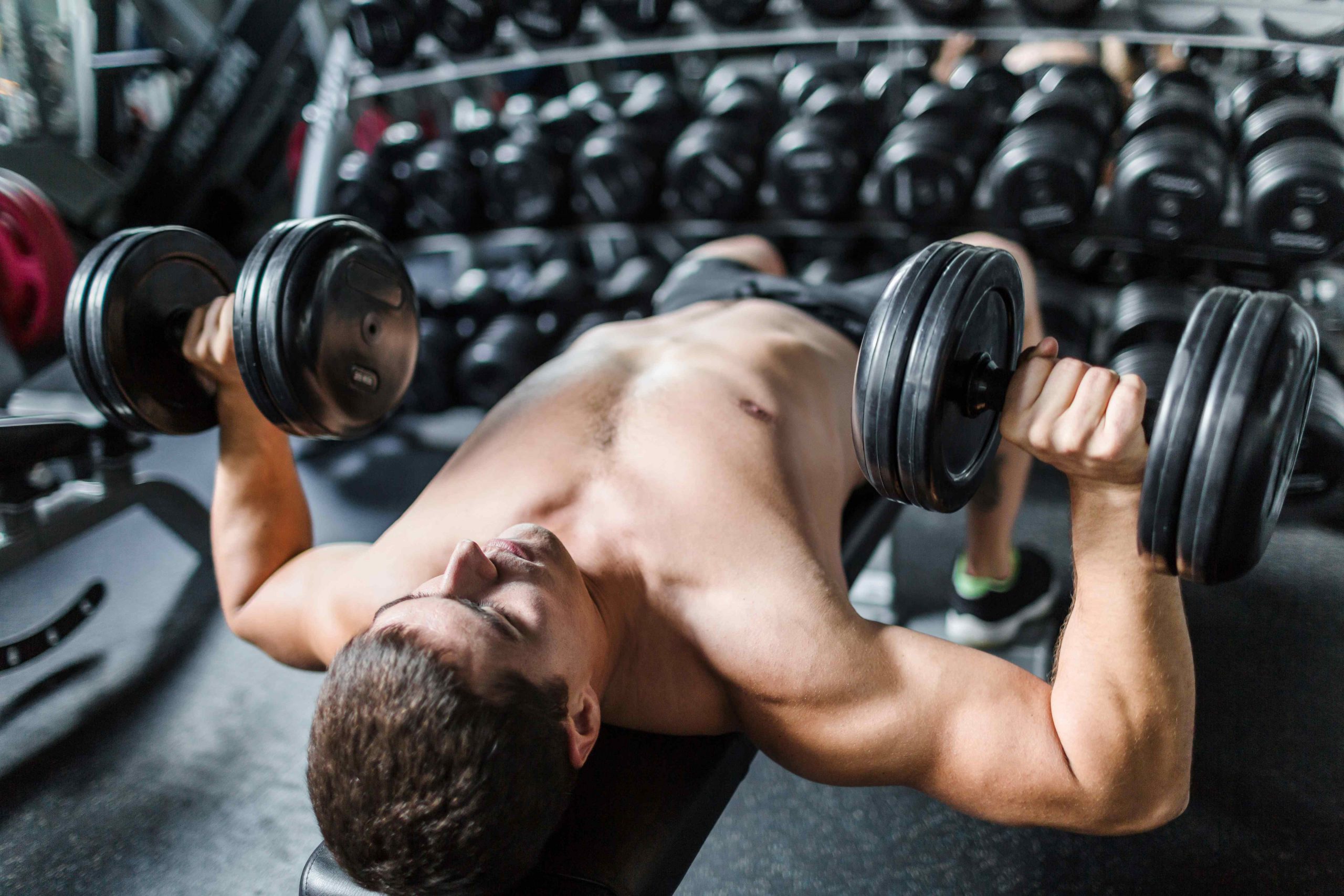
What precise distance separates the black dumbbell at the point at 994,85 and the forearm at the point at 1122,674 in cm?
159

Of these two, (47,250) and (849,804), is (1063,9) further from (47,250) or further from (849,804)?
(47,250)

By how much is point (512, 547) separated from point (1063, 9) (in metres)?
1.78

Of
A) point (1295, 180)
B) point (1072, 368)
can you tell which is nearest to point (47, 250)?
point (1072, 368)

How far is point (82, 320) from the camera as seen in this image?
1284 mm

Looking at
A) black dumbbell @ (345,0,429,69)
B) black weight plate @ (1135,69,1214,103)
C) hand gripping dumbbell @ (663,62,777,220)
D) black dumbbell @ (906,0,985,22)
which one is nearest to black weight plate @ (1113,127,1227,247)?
black weight plate @ (1135,69,1214,103)

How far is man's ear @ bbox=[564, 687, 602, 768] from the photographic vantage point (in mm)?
946

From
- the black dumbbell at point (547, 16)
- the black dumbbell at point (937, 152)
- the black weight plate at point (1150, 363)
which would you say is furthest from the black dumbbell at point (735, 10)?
the black weight plate at point (1150, 363)

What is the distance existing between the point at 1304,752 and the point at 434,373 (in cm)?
218

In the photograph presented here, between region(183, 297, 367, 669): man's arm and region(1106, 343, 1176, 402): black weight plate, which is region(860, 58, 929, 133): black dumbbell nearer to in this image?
region(1106, 343, 1176, 402): black weight plate

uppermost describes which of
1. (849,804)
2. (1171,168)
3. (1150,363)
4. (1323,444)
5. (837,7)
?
(837,7)

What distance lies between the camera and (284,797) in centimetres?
150

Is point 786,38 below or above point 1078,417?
above

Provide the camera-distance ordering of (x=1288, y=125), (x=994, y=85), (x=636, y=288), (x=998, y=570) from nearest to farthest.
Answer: (x=998, y=570) → (x=1288, y=125) → (x=994, y=85) → (x=636, y=288)

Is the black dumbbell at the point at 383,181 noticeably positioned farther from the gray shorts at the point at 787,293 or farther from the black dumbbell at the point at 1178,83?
the black dumbbell at the point at 1178,83
